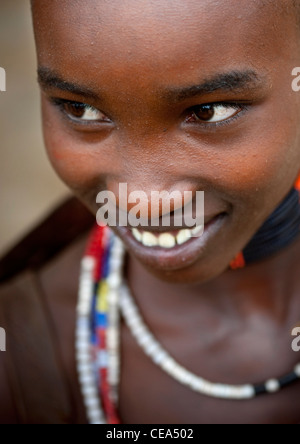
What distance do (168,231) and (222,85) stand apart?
0.91 ft

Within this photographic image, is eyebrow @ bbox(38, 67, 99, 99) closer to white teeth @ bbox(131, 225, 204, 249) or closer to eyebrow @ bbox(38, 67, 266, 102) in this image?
eyebrow @ bbox(38, 67, 266, 102)

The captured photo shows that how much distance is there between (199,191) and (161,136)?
4.3 inches

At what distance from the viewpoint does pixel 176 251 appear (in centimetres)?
117

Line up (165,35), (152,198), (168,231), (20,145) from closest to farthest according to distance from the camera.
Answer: (165,35) < (152,198) < (168,231) < (20,145)

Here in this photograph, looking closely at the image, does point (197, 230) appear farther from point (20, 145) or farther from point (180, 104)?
point (20, 145)

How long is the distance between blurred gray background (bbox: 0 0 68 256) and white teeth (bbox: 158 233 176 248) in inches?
63.8

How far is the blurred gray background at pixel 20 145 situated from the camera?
2.93 meters

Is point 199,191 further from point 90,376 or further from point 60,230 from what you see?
point 60,230

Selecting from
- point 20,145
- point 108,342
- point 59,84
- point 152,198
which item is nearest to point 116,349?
point 108,342

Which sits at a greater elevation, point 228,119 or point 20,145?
point 20,145

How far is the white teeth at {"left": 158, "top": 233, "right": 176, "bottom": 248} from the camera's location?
1154 mm

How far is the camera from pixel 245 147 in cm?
105

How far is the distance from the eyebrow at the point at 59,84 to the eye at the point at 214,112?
0.15 m
